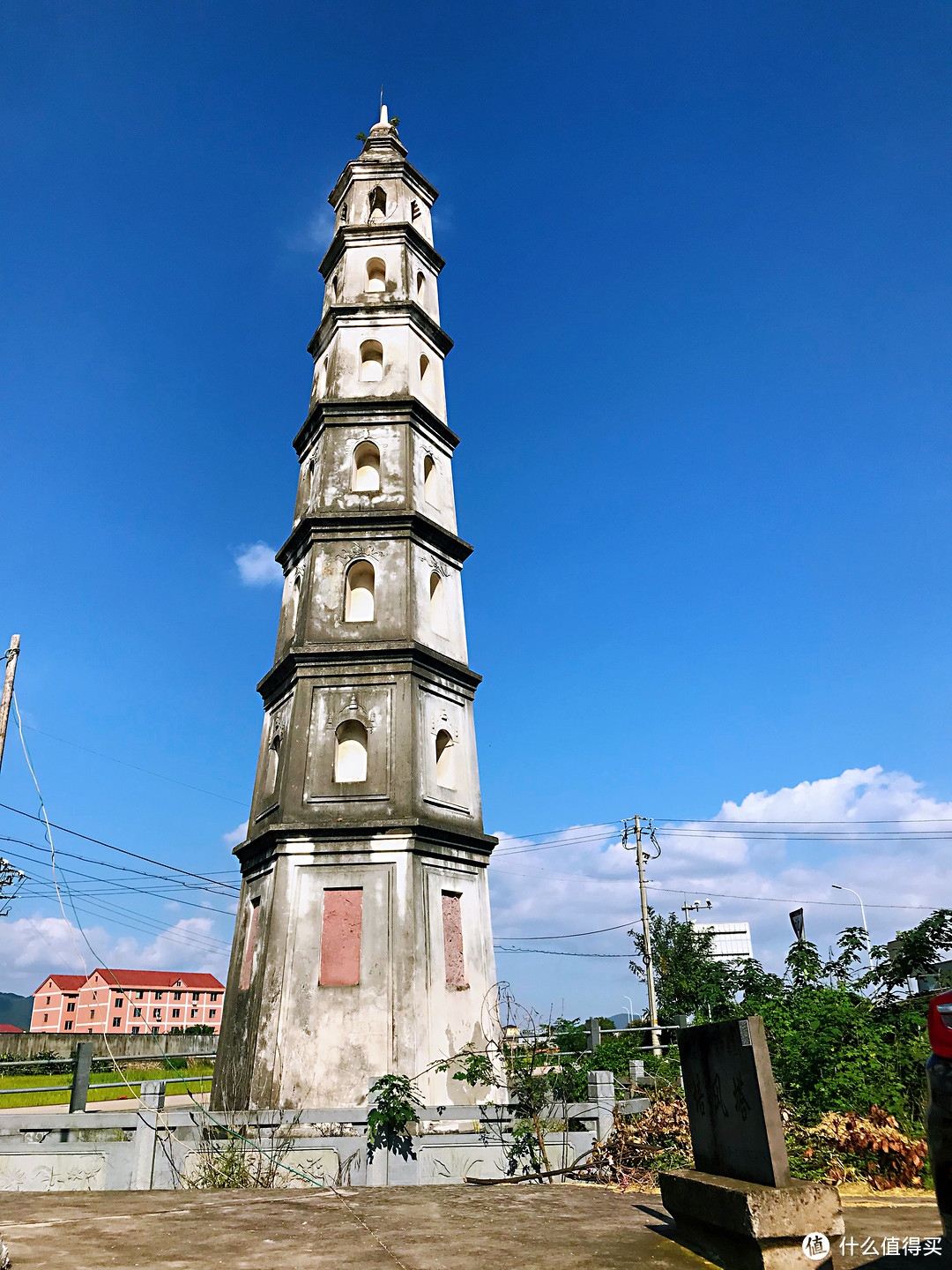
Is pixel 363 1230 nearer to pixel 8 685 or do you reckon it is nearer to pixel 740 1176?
pixel 740 1176

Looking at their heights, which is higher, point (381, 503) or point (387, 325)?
point (387, 325)

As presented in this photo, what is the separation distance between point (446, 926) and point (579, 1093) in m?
3.59

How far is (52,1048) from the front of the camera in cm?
2941

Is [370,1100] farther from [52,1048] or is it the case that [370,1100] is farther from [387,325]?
[52,1048]

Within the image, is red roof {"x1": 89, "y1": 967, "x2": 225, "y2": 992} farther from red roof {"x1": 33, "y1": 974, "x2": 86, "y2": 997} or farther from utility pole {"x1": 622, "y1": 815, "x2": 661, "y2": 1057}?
utility pole {"x1": 622, "y1": 815, "x2": 661, "y2": 1057}

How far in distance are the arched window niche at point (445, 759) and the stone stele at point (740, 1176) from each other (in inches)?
438

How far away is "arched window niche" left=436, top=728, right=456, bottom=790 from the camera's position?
56.0 ft

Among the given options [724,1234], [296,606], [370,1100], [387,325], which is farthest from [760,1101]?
[387,325]

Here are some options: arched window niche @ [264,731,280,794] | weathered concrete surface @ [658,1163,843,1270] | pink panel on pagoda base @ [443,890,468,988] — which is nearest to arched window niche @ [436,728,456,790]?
pink panel on pagoda base @ [443,890,468,988]

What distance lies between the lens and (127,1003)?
89.8m

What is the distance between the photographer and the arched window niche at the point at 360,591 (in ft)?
60.1

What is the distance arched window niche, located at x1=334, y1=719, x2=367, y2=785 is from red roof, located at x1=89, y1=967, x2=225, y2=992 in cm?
7729

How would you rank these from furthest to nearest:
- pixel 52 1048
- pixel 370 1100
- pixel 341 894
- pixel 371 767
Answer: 1. pixel 52 1048
2. pixel 371 767
3. pixel 341 894
4. pixel 370 1100

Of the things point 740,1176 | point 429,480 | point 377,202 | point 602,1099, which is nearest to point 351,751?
point 429,480
